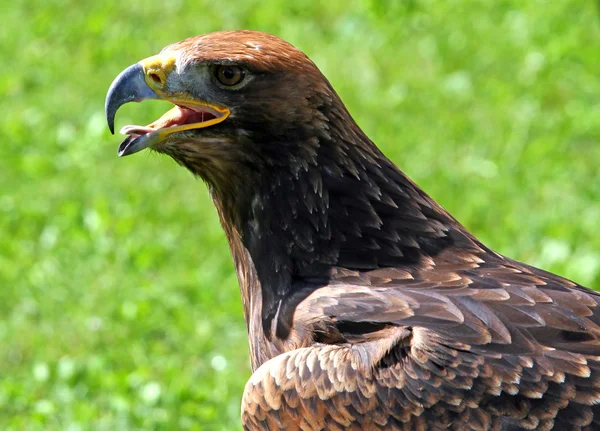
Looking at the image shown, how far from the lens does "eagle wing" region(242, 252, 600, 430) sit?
3.43 metres

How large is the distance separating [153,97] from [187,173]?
4.06 m

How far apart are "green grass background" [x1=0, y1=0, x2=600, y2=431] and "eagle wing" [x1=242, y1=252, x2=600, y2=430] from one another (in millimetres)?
2248

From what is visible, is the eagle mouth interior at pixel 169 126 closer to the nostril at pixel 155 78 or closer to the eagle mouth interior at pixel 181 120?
the eagle mouth interior at pixel 181 120

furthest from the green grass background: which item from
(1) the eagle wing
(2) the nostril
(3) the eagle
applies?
(2) the nostril

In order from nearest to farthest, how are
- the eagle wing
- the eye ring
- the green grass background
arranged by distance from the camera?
the eagle wing → the eye ring → the green grass background

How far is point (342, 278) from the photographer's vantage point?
3963 mm

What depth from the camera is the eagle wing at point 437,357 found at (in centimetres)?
343

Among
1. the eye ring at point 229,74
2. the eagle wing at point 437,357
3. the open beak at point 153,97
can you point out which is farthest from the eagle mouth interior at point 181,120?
the eagle wing at point 437,357

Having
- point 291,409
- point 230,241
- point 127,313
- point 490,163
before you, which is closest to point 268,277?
point 230,241

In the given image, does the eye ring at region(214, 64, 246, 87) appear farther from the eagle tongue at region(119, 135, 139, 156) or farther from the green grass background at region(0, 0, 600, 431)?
the green grass background at region(0, 0, 600, 431)

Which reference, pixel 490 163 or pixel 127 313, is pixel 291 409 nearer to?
pixel 127 313

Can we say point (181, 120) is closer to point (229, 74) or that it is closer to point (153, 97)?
point (153, 97)

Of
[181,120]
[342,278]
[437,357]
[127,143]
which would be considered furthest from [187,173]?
[437,357]

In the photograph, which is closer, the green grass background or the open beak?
the open beak
